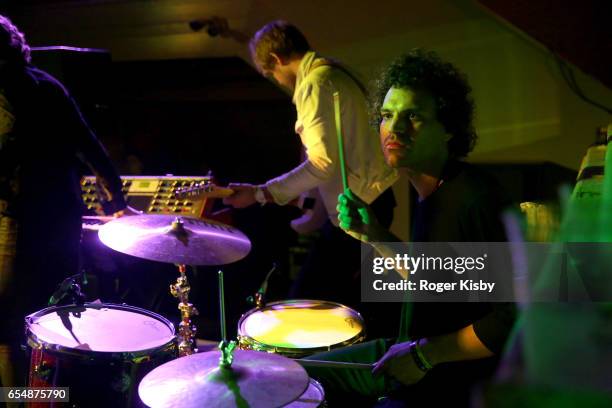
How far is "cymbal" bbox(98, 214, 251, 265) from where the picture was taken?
2225 mm

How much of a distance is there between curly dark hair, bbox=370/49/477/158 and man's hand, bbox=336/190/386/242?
35cm

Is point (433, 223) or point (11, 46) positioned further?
point (11, 46)

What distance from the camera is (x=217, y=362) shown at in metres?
1.60

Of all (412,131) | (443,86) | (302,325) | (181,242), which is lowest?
(302,325)

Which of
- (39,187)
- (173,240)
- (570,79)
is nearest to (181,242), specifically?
(173,240)

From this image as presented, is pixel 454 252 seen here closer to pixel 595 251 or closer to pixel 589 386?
pixel 595 251

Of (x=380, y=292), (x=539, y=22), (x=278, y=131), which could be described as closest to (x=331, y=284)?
(x=380, y=292)

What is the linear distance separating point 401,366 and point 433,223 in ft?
1.47

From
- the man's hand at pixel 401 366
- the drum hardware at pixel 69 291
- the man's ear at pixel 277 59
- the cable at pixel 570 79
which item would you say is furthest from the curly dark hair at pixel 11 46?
the cable at pixel 570 79

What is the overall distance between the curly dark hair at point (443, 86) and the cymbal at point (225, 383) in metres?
0.93

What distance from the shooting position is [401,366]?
174 cm

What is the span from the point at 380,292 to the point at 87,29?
13.3 feet

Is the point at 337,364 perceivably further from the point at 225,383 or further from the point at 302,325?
the point at 302,325

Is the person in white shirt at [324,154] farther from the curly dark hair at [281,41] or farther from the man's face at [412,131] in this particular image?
the man's face at [412,131]
